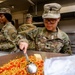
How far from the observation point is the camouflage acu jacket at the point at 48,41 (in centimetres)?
190

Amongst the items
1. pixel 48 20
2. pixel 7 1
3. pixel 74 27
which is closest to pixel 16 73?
pixel 48 20

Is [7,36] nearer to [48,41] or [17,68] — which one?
[48,41]

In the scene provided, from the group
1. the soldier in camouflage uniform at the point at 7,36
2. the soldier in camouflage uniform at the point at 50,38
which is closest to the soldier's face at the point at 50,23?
the soldier in camouflage uniform at the point at 50,38

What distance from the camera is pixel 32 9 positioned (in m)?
4.20

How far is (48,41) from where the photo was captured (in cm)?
191

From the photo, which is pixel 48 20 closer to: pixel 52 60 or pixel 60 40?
pixel 60 40

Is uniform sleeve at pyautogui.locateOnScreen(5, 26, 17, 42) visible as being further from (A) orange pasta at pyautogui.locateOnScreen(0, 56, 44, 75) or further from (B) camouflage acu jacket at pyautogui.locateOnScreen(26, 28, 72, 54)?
(A) orange pasta at pyautogui.locateOnScreen(0, 56, 44, 75)

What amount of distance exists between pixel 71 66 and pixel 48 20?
88 centimetres

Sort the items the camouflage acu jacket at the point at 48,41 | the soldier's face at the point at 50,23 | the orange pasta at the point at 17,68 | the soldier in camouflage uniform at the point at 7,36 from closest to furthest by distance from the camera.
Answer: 1. the orange pasta at the point at 17,68
2. the soldier's face at the point at 50,23
3. the camouflage acu jacket at the point at 48,41
4. the soldier in camouflage uniform at the point at 7,36

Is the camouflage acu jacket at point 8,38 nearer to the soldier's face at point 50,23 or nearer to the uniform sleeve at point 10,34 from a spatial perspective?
the uniform sleeve at point 10,34

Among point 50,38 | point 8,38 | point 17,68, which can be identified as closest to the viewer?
point 17,68

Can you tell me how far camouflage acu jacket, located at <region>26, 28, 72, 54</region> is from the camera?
6.22 feet

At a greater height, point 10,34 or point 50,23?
point 50,23

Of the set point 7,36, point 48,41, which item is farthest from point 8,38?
point 48,41
